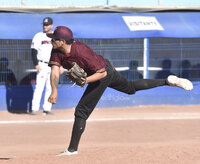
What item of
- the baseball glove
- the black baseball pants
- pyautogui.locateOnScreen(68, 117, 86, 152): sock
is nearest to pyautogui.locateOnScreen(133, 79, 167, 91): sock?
the black baseball pants

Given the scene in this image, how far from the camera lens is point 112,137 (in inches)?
398

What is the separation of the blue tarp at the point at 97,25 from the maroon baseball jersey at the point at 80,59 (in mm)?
6819

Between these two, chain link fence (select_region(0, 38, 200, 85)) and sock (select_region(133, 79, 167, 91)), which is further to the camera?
chain link fence (select_region(0, 38, 200, 85))

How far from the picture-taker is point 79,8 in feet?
50.7

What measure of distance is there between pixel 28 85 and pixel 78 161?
7106 mm

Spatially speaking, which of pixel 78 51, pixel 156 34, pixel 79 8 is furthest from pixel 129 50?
pixel 78 51

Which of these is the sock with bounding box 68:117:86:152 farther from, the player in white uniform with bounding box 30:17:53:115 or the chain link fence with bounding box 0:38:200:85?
the chain link fence with bounding box 0:38:200:85

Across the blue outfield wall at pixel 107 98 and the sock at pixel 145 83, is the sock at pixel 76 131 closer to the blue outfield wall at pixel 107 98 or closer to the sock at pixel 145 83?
the sock at pixel 145 83

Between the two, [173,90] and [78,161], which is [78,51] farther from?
[173,90]

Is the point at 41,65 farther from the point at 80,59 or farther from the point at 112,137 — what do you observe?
the point at 80,59

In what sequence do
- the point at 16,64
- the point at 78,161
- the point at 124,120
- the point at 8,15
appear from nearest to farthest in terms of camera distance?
1. the point at 78,161
2. the point at 124,120
3. the point at 16,64
4. the point at 8,15

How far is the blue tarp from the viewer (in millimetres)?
14297

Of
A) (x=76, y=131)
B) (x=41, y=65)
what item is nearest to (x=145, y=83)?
(x=76, y=131)

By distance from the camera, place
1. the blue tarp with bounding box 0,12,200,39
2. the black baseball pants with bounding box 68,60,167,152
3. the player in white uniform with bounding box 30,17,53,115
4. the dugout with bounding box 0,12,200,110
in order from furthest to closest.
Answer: the blue tarp with bounding box 0,12,200,39 → the dugout with bounding box 0,12,200,110 → the player in white uniform with bounding box 30,17,53,115 → the black baseball pants with bounding box 68,60,167,152
